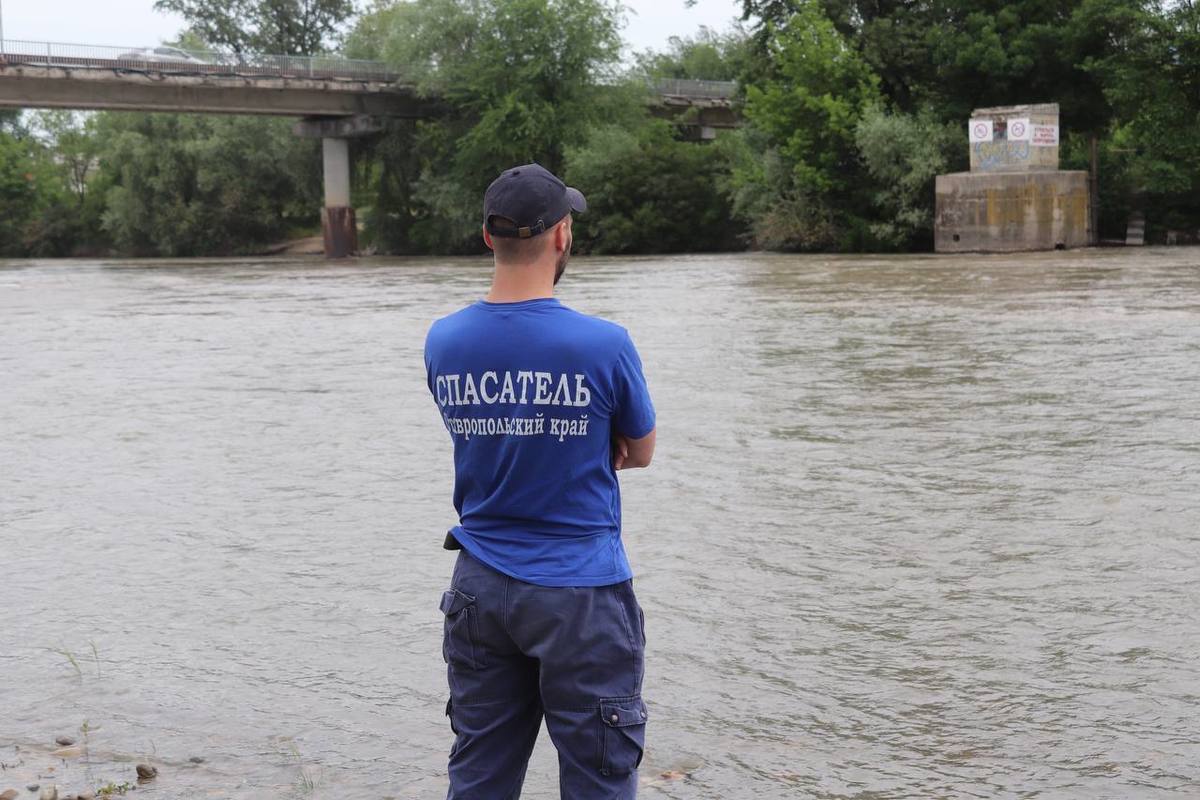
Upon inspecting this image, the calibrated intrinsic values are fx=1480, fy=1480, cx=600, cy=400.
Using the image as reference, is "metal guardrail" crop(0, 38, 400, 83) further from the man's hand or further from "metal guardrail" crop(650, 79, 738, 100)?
the man's hand

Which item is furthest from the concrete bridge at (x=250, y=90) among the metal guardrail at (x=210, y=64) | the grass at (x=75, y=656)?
the grass at (x=75, y=656)

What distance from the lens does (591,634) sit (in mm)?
3143

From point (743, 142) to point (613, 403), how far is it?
49665 mm

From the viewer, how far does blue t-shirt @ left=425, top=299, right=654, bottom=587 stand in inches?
125

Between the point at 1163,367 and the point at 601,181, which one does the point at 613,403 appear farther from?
the point at 601,181

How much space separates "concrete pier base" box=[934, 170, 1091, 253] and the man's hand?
120 feet

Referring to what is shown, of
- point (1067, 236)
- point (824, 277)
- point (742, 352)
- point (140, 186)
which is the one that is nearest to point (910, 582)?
point (742, 352)

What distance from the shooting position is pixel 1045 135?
127 ft

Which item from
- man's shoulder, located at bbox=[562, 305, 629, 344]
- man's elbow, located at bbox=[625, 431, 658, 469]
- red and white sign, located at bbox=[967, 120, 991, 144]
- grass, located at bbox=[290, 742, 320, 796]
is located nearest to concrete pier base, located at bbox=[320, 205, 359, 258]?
red and white sign, located at bbox=[967, 120, 991, 144]

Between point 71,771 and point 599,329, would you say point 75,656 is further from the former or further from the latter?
point 599,329

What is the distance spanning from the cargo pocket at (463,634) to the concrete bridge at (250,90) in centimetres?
5364

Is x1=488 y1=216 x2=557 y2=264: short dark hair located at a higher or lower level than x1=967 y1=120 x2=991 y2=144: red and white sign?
lower

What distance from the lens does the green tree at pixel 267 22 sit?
3659 inches

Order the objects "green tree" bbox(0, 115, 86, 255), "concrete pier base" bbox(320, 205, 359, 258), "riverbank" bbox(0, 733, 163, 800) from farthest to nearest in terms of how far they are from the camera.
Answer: "green tree" bbox(0, 115, 86, 255), "concrete pier base" bbox(320, 205, 359, 258), "riverbank" bbox(0, 733, 163, 800)
